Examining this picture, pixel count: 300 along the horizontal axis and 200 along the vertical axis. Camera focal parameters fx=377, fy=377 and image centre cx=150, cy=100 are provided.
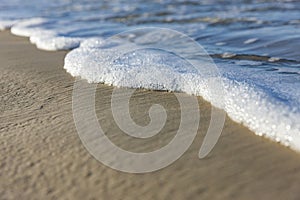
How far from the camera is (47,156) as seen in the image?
1771mm

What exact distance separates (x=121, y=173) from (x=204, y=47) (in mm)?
2467

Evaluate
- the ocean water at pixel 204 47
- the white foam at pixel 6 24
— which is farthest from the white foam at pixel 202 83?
the white foam at pixel 6 24

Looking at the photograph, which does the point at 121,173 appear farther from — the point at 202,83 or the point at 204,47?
the point at 204,47

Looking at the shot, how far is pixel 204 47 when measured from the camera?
3850 mm

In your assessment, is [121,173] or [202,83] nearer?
[121,173]

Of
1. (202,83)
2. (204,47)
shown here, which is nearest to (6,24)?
(204,47)

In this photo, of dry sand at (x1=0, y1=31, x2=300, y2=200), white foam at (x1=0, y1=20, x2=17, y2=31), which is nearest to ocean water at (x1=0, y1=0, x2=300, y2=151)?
white foam at (x1=0, y1=20, x2=17, y2=31)

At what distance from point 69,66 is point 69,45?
3.03 ft

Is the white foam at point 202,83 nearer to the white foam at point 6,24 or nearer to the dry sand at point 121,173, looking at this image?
the dry sand at point 121,173

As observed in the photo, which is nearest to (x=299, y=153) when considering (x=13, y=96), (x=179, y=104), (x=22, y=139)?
(x=179, y=104)

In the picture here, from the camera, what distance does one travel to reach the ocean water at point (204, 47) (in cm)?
214

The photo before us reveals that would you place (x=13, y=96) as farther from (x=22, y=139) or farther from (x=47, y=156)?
(x=47, y=156)

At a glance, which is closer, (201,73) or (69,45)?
(201,73)

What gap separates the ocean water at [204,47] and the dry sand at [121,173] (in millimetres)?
189
